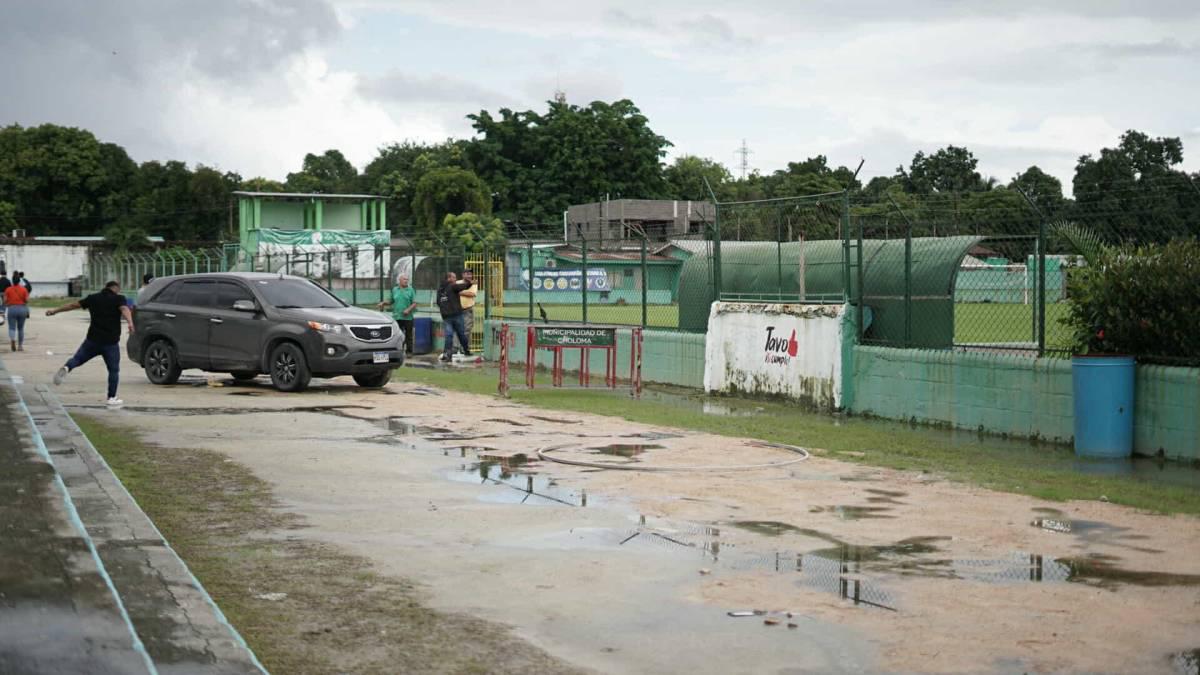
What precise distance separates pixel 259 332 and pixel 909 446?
10232 millimetres

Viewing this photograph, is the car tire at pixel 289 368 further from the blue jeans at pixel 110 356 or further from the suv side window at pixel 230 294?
the blue jeans at pixel 110 356

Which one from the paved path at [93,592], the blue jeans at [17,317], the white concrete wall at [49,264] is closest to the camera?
the paved path at [93,592]

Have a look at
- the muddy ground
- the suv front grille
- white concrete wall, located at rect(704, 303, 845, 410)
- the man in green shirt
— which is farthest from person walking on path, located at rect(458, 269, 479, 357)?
the muddy ground

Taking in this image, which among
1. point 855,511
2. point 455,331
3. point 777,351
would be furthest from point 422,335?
point 855,511

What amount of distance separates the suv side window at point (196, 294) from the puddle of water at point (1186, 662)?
17.1m

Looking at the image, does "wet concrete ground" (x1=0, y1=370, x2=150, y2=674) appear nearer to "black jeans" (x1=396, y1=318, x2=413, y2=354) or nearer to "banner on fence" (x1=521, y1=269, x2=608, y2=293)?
"black jeans" (x1=396, y1=318, x2=413, y2=354)

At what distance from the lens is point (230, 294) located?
20797 millimetres

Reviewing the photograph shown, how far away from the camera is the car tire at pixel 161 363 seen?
20.9m

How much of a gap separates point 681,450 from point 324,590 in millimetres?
6403

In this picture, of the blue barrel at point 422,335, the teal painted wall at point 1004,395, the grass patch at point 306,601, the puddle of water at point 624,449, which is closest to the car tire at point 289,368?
the puddle of water at point 624,449

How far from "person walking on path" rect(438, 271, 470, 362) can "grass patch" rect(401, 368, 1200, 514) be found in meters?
4.90

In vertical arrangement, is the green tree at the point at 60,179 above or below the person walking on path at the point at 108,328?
above

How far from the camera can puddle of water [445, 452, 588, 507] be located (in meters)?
10.4

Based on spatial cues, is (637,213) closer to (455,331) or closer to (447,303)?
(455,331)
